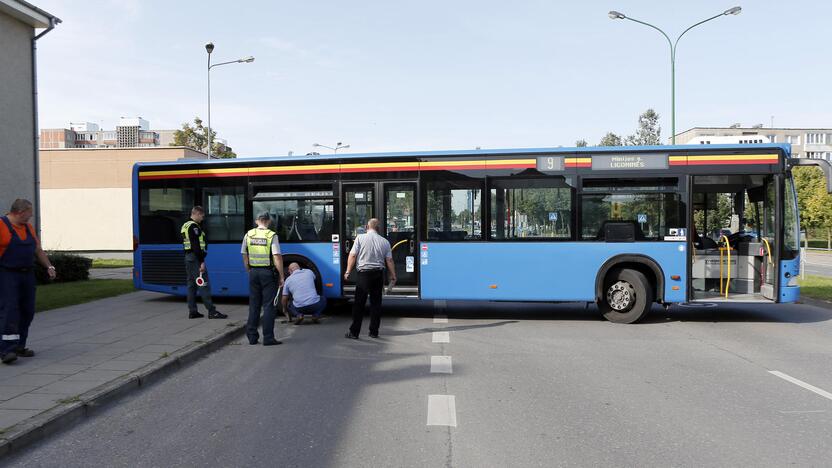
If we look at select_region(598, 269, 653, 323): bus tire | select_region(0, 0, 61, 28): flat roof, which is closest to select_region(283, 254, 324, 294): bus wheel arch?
select_region(598, 269, 653, 323): bus tire

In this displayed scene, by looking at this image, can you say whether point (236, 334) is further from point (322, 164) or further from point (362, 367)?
point (322, 164)

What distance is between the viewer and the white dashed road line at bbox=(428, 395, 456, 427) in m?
4.95

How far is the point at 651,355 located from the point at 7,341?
24.9ft

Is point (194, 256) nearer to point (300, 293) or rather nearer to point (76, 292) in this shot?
point (300, 293)

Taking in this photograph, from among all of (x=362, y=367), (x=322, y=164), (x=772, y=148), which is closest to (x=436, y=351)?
(x=362, y=367)

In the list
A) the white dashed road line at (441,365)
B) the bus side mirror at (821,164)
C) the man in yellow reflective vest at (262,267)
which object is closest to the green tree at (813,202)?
the bus side mirror at (821,164)

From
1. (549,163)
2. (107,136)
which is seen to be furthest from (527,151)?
(107,136)

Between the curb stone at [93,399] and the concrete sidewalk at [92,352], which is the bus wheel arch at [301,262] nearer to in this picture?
the concrete sidewalk at [92,352]

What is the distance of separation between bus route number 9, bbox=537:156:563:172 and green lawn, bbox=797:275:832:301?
6832mm

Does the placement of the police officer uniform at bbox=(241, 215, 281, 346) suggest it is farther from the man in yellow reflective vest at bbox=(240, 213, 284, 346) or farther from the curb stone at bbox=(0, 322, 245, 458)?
the curb stone at bbox=(0, 322, 245, 458)

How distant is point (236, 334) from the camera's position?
9.13 meters

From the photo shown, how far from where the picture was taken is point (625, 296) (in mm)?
10398

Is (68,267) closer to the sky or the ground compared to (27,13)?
closer to the ground

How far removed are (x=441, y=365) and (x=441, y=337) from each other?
1990 millimetres
